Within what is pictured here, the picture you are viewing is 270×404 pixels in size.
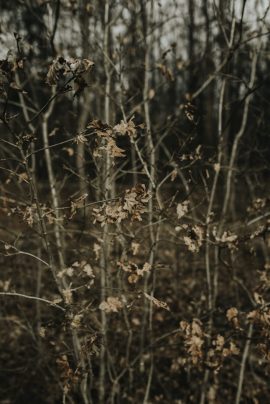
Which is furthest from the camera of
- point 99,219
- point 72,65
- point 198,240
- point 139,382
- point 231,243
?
point 139,382

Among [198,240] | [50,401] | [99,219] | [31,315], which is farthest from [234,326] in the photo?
[31,315]

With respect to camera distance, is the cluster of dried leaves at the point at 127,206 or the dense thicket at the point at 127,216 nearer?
the cluster of dried leaves at the point at 127,206

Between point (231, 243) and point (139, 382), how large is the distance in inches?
99.3

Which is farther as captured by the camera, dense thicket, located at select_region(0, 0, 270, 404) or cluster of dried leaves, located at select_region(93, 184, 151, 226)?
dense thicket, located at select_region(0, 0, 270, 404)

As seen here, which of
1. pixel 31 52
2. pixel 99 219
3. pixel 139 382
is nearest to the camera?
pixel 99 219

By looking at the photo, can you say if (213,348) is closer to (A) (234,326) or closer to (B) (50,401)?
(A) (234,326)

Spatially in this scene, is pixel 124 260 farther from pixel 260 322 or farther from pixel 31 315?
pixel 31 315

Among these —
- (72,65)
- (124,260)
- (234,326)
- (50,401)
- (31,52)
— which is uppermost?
(31,52)

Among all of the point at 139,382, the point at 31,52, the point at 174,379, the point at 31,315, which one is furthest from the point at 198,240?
the point at 31,315

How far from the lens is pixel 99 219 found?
6.66 feet

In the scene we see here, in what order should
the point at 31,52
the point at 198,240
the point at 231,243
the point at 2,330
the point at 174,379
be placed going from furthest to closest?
the point at 2,330
the point at 174,379
the point at 31,52
the point at 231,243
the point at 198,240

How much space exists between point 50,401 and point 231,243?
120 inches

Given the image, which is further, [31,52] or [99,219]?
[31,52]

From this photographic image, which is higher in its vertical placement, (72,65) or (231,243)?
(72,65)
